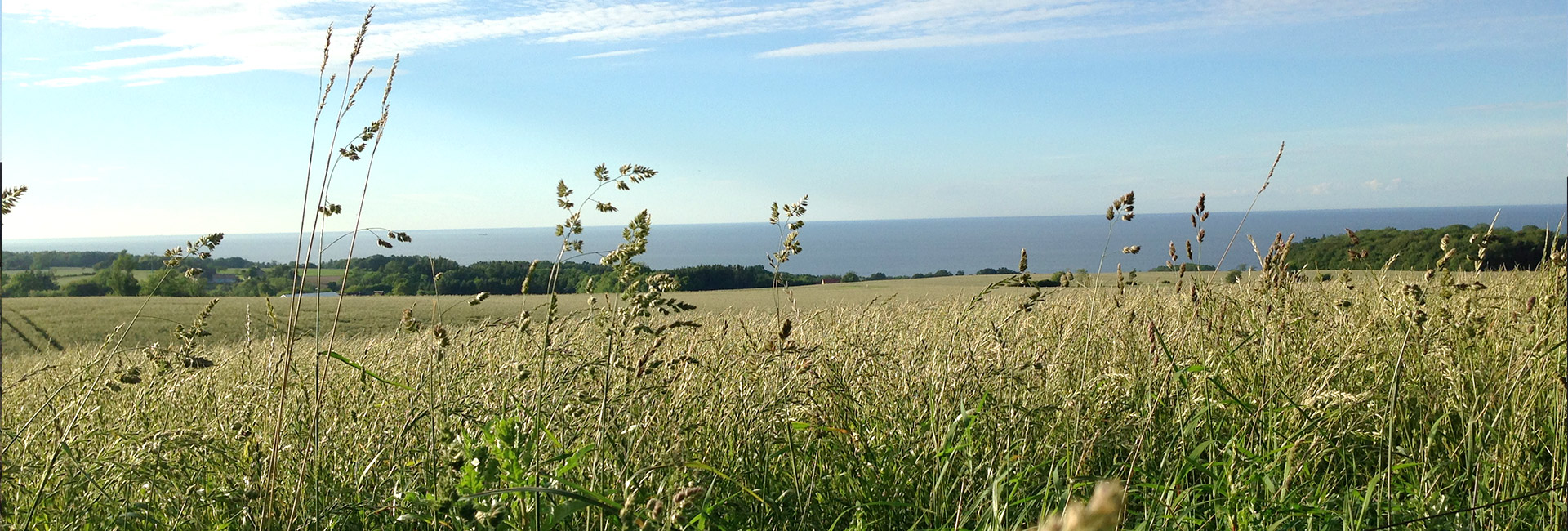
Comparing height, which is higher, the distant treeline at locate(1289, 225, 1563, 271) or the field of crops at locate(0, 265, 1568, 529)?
the distant treeline at locate(1289, 225, 1563, 271)

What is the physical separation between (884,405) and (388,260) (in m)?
→ 3.60

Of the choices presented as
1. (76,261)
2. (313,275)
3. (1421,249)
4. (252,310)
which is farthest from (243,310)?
(1421,249)

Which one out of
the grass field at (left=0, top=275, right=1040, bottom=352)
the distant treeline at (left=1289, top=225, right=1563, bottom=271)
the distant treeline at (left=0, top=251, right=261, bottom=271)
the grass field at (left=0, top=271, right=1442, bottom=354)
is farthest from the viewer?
the grass field at (left=0, top=275, right=1040, bottom=352)

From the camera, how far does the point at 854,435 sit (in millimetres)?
2658

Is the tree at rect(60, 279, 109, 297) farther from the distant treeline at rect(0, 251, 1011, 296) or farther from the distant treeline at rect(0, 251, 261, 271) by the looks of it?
the distant treeline at rect(0, 251, 261, 271)

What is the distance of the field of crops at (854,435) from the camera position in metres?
2.11

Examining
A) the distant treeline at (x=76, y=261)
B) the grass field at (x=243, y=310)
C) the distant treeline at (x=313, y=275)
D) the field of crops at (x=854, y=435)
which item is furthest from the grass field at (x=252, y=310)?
the field of crops at (x=854, y=435)

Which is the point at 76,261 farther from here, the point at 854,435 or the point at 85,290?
the point at 85,290

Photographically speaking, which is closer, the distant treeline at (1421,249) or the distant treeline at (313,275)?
the distant treeline at (313,275)

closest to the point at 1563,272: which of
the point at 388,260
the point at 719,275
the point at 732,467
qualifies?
the point at 732,467

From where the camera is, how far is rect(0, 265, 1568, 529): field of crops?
2.11 meters

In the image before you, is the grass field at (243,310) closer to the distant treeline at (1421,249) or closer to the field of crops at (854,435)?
the distant treeline at (1421,249)

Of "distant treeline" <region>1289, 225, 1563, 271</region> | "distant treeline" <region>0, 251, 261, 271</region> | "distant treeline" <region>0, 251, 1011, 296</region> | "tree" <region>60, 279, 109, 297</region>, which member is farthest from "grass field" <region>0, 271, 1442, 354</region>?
"distant treeline" <region>0, 251, 1011, 296</region>

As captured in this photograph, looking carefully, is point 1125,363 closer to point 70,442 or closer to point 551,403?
point 551,403
